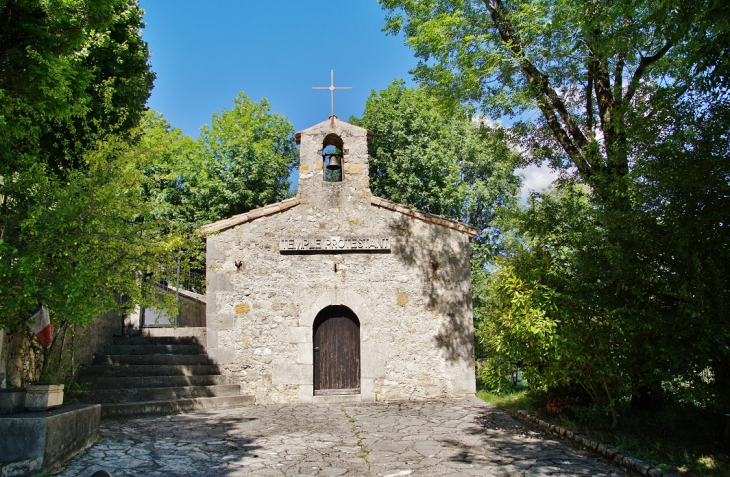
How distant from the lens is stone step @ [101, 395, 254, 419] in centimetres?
864

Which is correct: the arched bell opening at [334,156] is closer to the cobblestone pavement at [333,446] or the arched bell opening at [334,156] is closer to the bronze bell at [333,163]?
the bronze bell at [333,163]

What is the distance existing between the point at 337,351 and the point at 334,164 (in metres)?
3.90

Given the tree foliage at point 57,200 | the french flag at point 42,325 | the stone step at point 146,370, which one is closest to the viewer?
the tree foliage at point 57,200

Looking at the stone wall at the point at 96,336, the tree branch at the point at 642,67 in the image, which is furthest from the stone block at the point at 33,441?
the tree branch at the point at 642,67

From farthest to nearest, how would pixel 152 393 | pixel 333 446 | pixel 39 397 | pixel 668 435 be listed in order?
1. pixel 152 393
2. pixel 333 446
3. pixel 668 435
4. pixel 39 397

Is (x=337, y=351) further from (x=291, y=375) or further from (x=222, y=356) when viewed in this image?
(x=222, y=356)

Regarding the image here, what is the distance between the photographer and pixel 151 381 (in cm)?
970

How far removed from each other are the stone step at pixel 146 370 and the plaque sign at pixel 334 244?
2778 mm

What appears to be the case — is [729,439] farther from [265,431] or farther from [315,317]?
[315,317]

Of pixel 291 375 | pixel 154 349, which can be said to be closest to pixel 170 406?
pixel 154 349

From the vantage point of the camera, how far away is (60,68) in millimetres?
5441

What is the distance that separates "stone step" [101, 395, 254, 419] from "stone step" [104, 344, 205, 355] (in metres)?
1.64

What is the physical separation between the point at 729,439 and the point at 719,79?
→ 12.3 feet

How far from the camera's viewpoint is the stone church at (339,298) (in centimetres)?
1046
